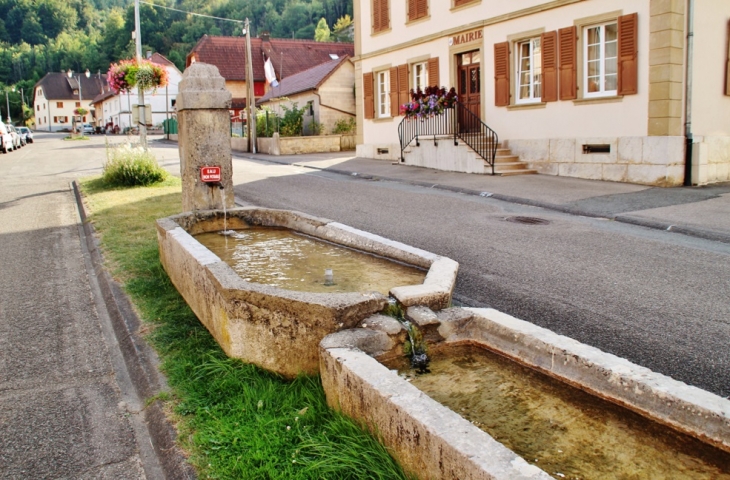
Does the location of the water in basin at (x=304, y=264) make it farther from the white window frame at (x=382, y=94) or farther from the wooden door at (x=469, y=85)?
the white window frame at (x=382, y=94)

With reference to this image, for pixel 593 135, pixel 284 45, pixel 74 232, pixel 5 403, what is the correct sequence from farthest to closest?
pixel 284 45 < pixel 593 135 < pixel 74 232 < pixel 5 403

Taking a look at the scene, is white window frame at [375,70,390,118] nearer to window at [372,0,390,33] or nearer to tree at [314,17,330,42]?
window at [372,0,390,33]

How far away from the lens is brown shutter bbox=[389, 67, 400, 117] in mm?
23422

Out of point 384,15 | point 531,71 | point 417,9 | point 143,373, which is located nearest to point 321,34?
point 384,15

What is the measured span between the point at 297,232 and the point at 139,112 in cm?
1217

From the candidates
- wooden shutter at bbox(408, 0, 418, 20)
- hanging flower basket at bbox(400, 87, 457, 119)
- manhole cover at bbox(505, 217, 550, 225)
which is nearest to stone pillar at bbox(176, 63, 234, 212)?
manhole cover at bbox(505, 217, 550, 225)

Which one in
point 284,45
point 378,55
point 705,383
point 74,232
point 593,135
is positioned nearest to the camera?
point 705,383

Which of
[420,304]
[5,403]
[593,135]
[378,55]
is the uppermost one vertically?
[378,55]

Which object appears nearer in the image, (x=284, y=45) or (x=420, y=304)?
(x=420, y=304)

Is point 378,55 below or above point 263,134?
above

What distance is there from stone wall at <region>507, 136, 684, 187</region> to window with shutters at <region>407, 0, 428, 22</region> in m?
6.49

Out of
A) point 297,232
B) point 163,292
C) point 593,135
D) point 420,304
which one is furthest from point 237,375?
point 593,135

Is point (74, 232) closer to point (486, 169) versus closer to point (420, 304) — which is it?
point (420, 304)

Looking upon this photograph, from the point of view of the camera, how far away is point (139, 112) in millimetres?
18094
